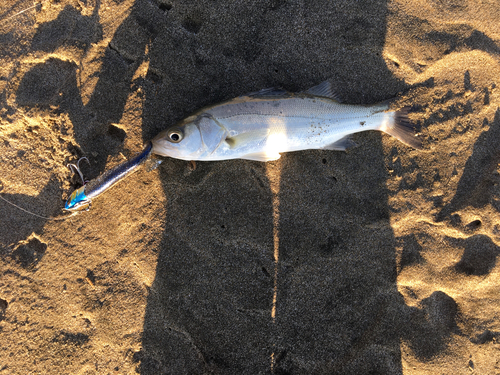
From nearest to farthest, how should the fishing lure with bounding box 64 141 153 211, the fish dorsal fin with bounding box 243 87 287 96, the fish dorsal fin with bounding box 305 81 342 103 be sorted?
the fishing lure with bounding box 64 141 153 211, the fish dorsal fin with bounding box 243 87 287 96, the fish dorsal fin with bounding box 305 81 342 103

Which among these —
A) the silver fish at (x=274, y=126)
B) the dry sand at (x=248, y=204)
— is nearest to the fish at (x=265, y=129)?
the silver fish at (x=274, y=126)

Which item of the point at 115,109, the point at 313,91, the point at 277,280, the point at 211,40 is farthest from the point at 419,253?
the point at 115,109

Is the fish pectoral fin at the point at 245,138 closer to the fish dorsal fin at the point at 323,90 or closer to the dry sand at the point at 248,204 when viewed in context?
the dry sand at the point at 248,204

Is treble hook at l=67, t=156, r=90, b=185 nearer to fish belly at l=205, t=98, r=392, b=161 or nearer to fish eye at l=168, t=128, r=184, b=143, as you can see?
fish eye at l=168, t=128, r=184, b=143

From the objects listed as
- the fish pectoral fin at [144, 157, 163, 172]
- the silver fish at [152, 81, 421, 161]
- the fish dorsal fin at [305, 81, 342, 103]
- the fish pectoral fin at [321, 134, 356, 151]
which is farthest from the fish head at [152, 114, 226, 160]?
the fish pectoral fin at [321, 134, 356, 151]

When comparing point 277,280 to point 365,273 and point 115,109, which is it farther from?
point 115,109

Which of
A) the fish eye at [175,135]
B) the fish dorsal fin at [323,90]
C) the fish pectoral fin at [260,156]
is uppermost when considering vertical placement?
the fish dorsal fin at [323,90]

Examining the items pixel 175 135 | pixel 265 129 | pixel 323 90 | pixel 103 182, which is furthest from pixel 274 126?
pixel 103 182
